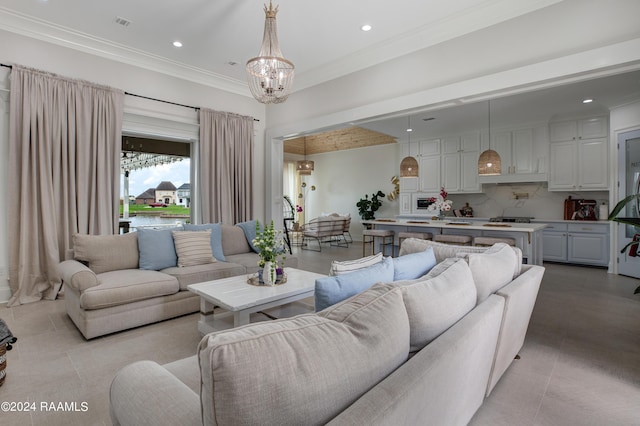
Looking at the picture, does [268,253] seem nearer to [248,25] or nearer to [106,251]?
[106,251]

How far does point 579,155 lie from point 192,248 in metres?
6.85

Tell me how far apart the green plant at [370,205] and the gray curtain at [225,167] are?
4.16 m

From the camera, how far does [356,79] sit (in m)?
4.67

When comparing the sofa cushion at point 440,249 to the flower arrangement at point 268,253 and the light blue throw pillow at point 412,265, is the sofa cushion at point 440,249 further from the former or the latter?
the flower arrangement at point 268,253

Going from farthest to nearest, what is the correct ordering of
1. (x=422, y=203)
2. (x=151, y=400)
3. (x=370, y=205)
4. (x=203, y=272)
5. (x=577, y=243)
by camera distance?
(x=370, y=205)
(x=422, y=203)
(x=577, y=243)
(x=203, y=272)
(x=151, y=400)

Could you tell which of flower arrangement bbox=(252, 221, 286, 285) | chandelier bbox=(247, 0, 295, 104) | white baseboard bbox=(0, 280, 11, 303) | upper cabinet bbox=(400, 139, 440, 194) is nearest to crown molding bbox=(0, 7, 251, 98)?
chandelier bbox=(247, 0, 295, 104)

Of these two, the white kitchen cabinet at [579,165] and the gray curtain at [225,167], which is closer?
the gray curtain at [225,167]

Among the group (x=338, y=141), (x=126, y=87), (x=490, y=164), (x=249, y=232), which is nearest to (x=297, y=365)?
(x=249, y=232)

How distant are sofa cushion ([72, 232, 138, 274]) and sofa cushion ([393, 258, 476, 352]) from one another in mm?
3216

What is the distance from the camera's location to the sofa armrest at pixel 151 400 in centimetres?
95

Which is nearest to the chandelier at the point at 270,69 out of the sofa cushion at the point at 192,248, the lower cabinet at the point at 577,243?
the sofa cushion at the point at 192,248

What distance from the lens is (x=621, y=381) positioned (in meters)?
2.17

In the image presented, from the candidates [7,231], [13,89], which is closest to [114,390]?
[7,231]

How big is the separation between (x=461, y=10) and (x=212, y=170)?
160 inches
